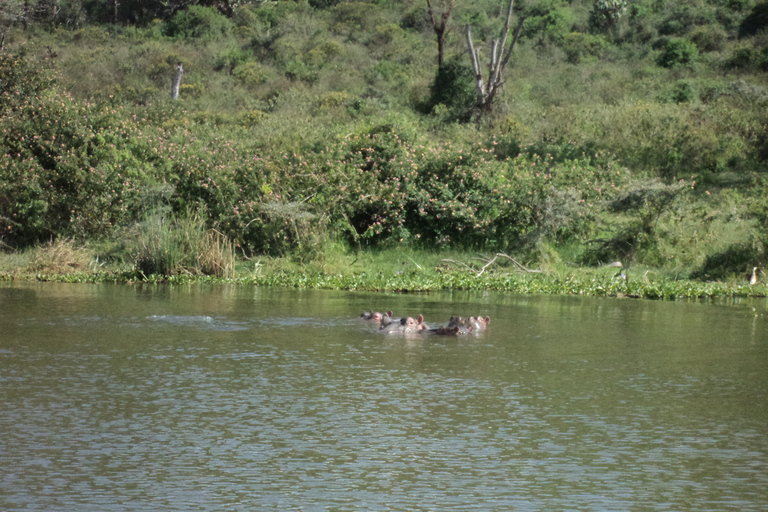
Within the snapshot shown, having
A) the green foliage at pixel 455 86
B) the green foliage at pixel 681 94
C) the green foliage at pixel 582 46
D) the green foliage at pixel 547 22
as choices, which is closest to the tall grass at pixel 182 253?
the green foliage at pixel 455 86

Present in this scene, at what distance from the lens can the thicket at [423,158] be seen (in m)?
22.0

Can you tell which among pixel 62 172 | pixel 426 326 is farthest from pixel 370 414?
pixel 62 172

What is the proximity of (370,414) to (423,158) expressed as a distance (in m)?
16.3

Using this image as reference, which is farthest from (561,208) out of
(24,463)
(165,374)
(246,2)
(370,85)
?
(246,2)

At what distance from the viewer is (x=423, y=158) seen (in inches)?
945

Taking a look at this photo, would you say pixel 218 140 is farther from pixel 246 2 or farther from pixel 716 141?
pixel 246 2

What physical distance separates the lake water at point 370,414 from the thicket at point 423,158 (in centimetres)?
771

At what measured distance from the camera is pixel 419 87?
39500 millimetres

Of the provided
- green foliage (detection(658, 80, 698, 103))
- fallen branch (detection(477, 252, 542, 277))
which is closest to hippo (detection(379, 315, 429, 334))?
fallen branch (detection(477, 252, 542, 277))

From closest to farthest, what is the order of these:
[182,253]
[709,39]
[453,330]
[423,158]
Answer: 1. [453,330]
2. [182,253]
3. [423,158]
4. [709,39]

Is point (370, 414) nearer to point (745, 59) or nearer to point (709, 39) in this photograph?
point (745, 59)

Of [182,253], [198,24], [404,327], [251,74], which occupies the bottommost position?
[404,327]

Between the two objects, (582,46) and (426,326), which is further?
(582,46)

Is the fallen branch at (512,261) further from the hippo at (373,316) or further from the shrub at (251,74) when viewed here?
the shrub at (251,74)
